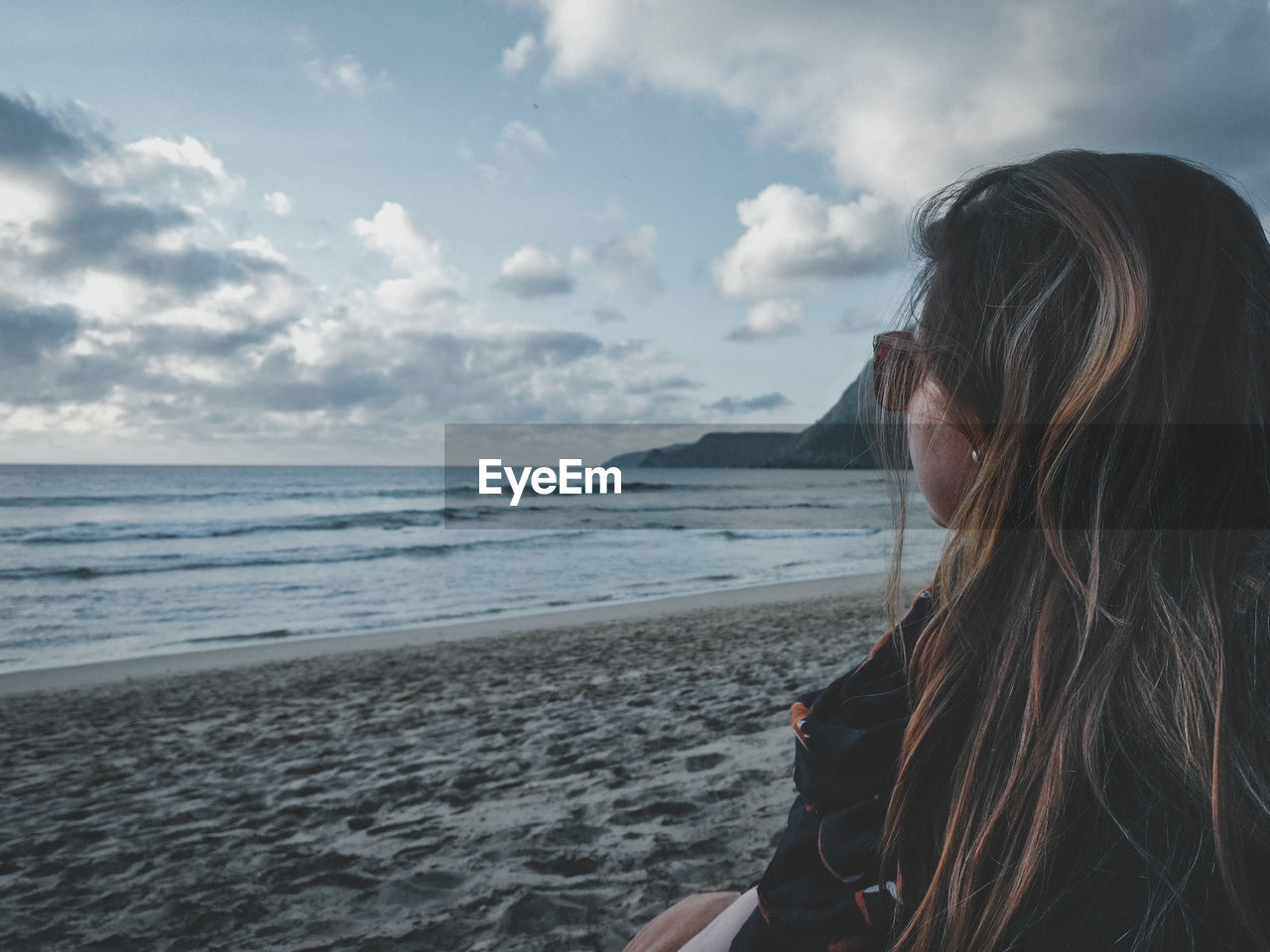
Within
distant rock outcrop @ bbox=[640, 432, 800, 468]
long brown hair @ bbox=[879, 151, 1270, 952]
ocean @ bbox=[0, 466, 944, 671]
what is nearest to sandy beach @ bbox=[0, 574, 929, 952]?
ocean @ bbox=[0, 466, 944, 671]

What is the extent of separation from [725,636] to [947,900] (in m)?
7.77

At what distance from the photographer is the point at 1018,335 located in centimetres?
81

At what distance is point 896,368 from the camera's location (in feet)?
3.43

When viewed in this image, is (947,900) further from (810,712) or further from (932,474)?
(932,474)

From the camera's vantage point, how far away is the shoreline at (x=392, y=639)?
753cm

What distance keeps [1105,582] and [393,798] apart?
12.7ft

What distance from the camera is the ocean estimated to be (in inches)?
407

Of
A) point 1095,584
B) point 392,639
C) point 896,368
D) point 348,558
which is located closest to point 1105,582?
point 1095,584

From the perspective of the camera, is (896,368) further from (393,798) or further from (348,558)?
(348,558)

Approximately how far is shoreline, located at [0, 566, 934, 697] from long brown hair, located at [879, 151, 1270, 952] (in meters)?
8.49

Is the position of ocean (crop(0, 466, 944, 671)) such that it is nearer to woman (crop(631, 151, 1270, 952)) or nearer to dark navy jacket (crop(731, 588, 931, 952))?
dark navy jacket (crop(731, 588, 931, 952))

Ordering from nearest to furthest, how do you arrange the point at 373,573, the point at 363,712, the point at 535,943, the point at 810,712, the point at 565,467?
the point at 810,712 < the point at 535,943 < the point at 363,712 < the point at 373,573 < the point at 565,467

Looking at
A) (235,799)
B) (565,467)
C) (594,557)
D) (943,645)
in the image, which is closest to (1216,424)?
(943,645)

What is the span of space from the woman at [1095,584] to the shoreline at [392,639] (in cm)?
848
